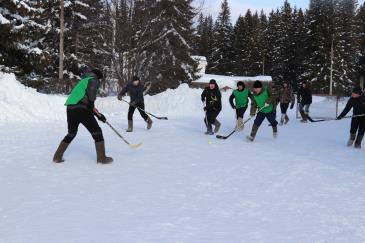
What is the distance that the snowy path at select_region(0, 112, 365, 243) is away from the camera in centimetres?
396

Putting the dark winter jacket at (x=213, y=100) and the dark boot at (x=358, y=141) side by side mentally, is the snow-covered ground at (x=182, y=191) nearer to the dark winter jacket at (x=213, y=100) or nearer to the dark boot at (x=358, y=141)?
the dark boot at (x=358, y=141)

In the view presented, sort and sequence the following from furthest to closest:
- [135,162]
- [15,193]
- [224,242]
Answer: [135,162]
[15,193]
[224,242]

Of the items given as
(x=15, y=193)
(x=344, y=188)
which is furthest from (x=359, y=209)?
(x=15, y=193)

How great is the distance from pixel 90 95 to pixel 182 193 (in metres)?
2.28

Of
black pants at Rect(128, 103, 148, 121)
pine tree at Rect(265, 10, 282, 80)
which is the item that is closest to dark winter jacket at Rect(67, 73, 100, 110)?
black pants at Rect(128, 103, 148, 121)

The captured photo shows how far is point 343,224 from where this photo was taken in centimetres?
421

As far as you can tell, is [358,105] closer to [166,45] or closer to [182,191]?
[182,191]

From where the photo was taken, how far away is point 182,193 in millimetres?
5297

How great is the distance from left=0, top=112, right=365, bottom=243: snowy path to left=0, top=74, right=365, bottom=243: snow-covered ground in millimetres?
11

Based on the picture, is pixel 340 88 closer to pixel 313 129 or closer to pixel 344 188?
pixel 313 129

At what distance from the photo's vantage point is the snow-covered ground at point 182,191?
156 inches

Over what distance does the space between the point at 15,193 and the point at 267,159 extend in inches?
174

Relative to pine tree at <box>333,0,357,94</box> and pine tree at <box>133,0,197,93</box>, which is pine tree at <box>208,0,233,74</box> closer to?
pine tree at <box>333,0,357,94</box>

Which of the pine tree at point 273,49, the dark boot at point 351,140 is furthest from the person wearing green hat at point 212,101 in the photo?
the pine tree at point 273,49
